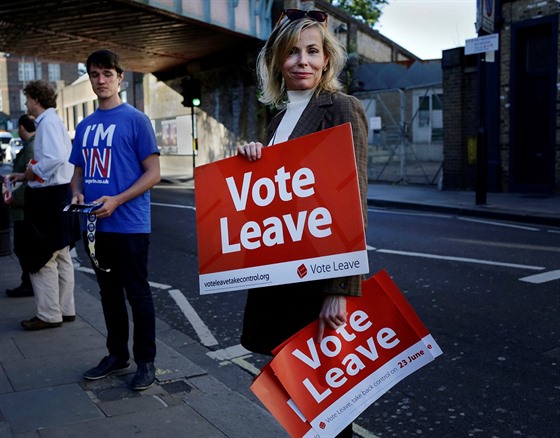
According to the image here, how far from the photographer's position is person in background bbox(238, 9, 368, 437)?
7.16ft

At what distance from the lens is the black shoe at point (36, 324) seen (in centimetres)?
507

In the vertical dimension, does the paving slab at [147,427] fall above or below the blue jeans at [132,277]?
below

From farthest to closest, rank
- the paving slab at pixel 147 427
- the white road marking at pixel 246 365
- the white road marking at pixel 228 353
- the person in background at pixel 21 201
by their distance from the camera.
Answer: the person in background at pixel 21 201
the white road marking at pixel 228 353
the white road marking at pixel 246 365
the paving slab at pixel 147 427

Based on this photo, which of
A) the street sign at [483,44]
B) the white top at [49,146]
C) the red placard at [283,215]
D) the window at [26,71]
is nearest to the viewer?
the red placard at [283,215]

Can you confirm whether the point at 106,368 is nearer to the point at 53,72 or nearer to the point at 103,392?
the point at 103,392

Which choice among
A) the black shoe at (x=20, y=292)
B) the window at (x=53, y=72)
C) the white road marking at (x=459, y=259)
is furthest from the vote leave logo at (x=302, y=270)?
the window at (x=53, y=72)

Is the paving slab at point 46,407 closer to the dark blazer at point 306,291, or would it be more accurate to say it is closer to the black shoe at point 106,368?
the black shoe at point 106,368

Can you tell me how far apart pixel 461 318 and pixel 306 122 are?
11.9 feet

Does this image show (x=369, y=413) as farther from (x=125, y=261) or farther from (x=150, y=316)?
(x=125, y=261)

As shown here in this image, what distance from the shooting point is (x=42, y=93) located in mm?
5168

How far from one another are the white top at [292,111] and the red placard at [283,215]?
15 centimetres

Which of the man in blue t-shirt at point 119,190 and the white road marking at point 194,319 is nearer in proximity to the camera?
the man in blue t-shirt at point 119,190

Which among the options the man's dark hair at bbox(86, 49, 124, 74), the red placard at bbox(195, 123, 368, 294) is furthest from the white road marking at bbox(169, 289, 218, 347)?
the red placard at bbox(195, 123, 368, 294)

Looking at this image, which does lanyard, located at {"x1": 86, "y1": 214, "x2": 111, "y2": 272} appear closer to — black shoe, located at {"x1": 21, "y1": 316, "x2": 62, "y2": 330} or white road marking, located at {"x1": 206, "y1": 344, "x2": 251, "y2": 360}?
white road marking, located at {"x1": 206, "y1": 344, "x2": 251, "y2": 360}
